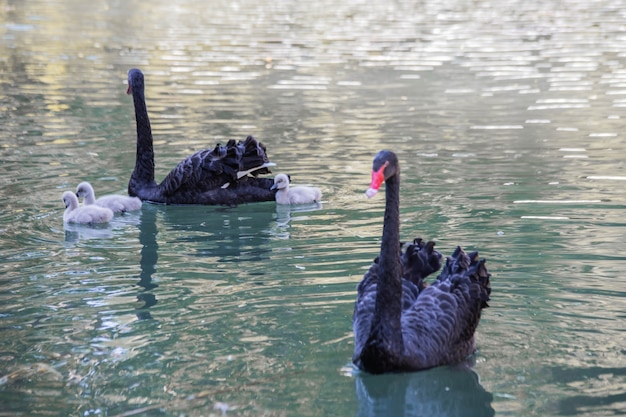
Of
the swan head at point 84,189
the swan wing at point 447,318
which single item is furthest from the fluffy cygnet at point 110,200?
the swan wing at point 447,318

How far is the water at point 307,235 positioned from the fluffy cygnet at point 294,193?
13 cm

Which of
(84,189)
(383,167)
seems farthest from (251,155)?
(383,167)

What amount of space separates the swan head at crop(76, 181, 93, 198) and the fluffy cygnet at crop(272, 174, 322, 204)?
1.43 m

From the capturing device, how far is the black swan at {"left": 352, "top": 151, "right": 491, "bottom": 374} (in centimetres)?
458

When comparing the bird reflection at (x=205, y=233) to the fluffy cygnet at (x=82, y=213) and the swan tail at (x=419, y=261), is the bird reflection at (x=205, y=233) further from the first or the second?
the swan tail at (x=419, y=261)

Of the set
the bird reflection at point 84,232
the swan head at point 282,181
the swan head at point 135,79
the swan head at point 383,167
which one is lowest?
the bird reflection at point 84,232

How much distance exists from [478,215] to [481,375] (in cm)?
289

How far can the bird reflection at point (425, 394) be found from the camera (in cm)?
450

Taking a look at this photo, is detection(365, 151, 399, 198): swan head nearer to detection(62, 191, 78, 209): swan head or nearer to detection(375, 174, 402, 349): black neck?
Result: detection(375, 174, 402, 349): black neck

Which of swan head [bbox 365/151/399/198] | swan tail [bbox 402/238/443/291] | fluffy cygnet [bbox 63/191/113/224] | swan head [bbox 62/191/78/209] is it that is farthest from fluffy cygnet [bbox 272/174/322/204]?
swan head [bbox 365/151/399/198]

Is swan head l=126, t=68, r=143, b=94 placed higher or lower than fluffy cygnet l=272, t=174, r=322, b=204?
higher

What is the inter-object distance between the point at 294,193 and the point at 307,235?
0.88 metres

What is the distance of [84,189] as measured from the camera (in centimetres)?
784

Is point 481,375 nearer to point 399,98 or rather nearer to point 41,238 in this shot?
point 41,238
